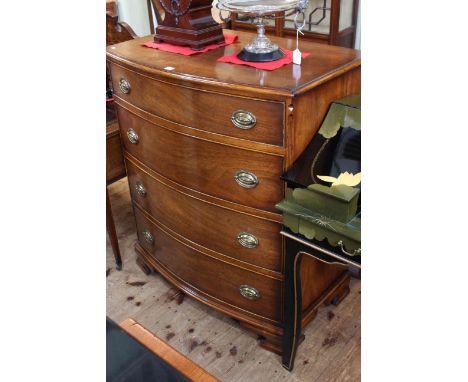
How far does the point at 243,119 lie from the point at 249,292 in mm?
707

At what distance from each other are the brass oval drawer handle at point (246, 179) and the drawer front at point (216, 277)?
0.38 meters

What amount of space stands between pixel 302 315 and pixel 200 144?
78 centimetres

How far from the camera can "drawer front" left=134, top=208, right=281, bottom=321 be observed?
166 cm

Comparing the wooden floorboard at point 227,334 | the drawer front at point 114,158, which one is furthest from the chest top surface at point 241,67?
the wooden floorboard at point 227,334

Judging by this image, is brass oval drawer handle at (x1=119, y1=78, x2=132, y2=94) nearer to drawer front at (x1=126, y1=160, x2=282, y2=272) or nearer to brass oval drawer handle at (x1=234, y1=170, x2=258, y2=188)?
drawer front at (x1=126, y1=160, x2=282, y2=272)

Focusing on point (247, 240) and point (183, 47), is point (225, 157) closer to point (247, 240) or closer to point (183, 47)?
point (247, 240)

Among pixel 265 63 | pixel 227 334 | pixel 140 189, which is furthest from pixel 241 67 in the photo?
pixel 227 334

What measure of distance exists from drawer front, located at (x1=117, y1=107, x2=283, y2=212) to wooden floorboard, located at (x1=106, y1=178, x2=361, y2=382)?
71 cm

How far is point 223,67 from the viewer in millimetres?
1437

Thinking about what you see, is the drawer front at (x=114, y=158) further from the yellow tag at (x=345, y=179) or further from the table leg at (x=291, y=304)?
the yellow tag at (x=345, y=179)

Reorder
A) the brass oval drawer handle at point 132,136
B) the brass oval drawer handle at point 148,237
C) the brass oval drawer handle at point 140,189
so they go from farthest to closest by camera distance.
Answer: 1. the brass oval drawer handle at point 148,237
2. the brass oval drawer handle at point 140,189
3. the brass oval drawer handle at point 132,136

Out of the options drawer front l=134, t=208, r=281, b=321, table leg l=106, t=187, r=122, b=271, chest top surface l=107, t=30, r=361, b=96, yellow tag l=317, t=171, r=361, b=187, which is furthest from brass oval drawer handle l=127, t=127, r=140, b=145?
yellow tag l=317, t=171, r=361, b=187

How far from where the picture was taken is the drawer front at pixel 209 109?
1.28m
